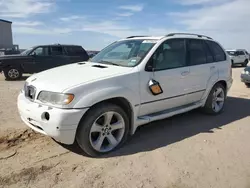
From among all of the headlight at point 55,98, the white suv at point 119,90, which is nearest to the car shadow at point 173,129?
the white suv at point 119,90

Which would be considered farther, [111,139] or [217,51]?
[217,51]

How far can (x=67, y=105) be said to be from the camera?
3445 mm

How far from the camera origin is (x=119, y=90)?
3.88 meters

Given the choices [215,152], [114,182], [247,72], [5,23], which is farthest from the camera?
[5,23]

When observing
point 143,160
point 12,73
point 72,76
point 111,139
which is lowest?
point 143,160

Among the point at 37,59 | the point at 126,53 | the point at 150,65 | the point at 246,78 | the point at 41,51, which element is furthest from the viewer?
the point at 41,51

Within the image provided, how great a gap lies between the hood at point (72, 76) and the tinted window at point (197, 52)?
1694 millimetres

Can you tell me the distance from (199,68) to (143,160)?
8.19 feet

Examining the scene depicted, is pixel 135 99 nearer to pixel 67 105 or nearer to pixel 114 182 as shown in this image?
pixel 67 105

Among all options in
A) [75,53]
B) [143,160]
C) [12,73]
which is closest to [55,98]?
[143,160]

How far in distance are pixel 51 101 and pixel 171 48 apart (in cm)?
247

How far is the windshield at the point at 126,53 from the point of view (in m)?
4.44

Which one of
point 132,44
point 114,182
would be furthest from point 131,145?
point 132,44

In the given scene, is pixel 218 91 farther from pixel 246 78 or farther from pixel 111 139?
pixel 246 78
